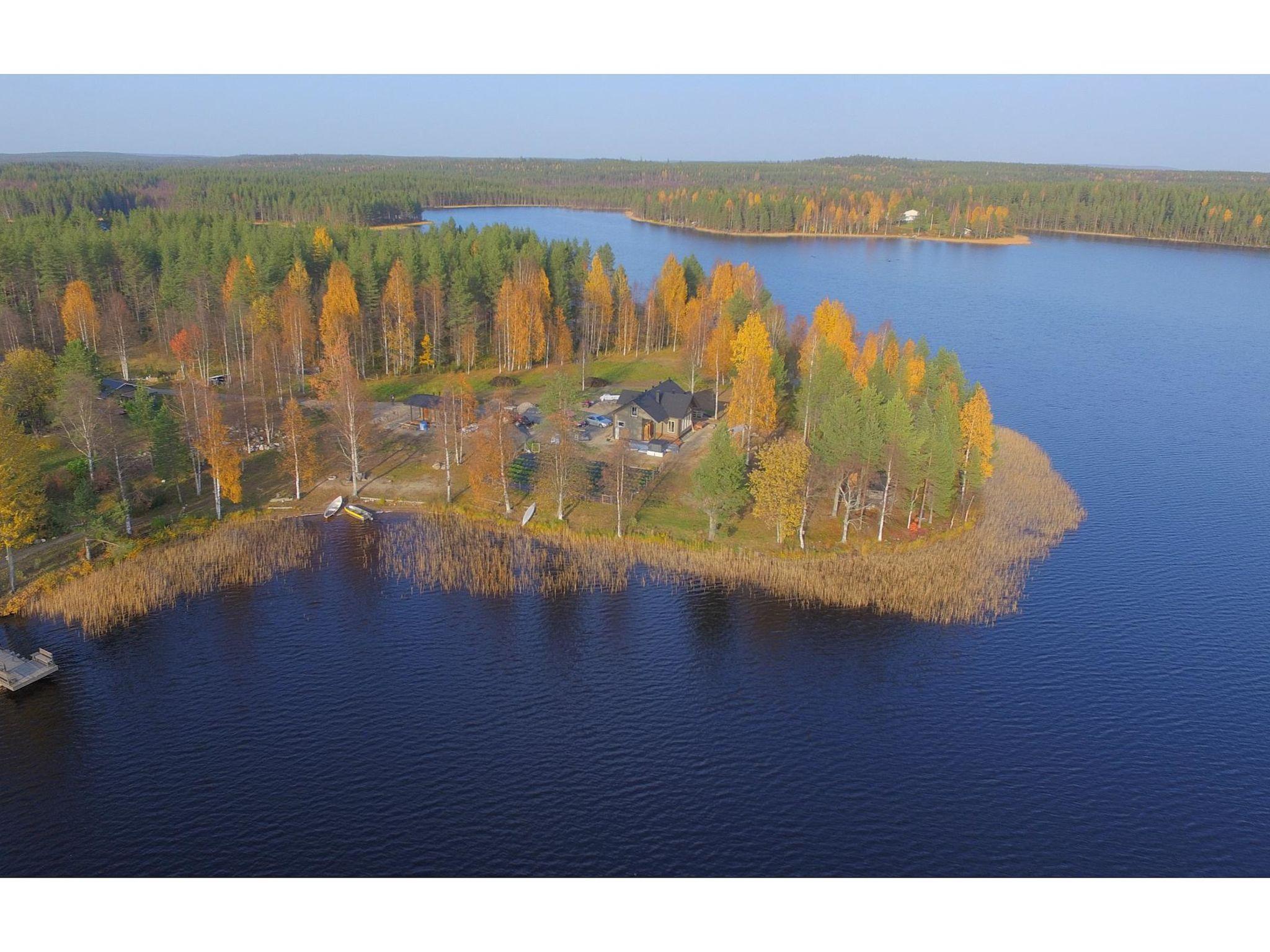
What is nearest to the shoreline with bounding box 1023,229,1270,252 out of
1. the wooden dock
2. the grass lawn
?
the grass lawn

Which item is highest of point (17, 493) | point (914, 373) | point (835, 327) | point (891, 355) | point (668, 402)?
point (835, 327)

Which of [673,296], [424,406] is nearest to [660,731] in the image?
[424,406]

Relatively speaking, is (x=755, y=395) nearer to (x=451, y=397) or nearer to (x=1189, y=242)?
(x=451, y=397)

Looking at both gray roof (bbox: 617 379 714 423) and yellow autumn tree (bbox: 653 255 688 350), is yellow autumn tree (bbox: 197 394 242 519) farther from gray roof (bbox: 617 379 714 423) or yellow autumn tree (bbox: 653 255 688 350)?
yellow autumn tree (bbox: 653 255 688 350)

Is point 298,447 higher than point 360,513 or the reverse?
higher

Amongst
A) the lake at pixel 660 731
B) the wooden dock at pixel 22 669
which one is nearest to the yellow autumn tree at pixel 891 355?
the lake at pixel 660 731

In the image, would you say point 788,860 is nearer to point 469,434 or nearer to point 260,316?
point 469,434
